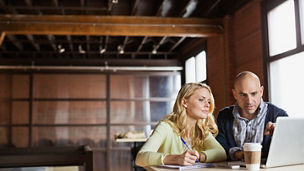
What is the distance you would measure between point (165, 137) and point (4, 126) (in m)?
6.67

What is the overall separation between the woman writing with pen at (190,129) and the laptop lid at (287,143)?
387mm

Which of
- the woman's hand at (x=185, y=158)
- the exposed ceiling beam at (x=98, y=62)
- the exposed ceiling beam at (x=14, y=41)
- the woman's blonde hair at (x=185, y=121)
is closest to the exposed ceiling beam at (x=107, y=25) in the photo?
the exposed ceiling beam at (x=14, y=41)

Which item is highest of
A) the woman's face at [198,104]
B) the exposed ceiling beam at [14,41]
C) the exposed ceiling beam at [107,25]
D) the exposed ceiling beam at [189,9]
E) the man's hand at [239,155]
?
the exposed ceiling beam at [189,9]

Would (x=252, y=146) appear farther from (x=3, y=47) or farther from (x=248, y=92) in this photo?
(x=3, y=47)

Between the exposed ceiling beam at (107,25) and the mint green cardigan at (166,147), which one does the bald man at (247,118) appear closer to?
the mint green cardigan at (166,147)

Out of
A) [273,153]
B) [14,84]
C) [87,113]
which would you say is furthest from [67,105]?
[273,153]

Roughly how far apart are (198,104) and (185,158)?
472 mm

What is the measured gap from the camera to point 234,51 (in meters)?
5.50

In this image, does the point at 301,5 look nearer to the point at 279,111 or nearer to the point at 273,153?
the point at 279,111

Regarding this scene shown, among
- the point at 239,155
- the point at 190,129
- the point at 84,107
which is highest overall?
the point at 84,107

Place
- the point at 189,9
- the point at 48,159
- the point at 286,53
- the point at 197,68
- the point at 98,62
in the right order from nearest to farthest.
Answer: the point at 48,159 < the point at 286,53 < the point at 189,9 < the point at 197,68 < the point at 98,62

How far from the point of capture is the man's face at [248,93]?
2.41 m

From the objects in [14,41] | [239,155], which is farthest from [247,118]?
[14,41]

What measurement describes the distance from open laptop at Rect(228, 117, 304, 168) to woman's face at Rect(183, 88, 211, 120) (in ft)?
1.35
